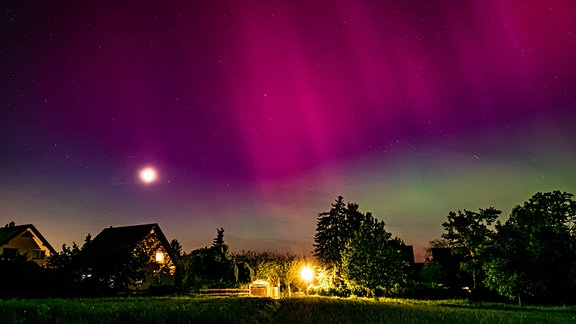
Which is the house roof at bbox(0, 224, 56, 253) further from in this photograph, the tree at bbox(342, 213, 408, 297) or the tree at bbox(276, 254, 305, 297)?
the tree at bbox(342, 213, 408, 297)

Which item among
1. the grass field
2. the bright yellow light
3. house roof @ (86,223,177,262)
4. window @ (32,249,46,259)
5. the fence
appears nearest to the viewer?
the grass field

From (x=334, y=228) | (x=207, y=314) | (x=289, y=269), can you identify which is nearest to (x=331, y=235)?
(x=334, y=228)

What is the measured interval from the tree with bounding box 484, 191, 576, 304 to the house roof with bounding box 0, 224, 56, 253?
59565mm

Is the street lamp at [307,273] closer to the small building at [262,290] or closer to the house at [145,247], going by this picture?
the small building at [262,290]

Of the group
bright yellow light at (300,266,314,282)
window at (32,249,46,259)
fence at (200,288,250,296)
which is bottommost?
fence at (200,288,250,296)

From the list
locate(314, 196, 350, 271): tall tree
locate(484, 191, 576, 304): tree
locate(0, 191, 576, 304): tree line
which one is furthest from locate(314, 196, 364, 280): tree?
locate(484, 191, 576, 304): tree

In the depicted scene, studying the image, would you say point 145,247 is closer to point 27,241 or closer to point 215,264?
point 215,264

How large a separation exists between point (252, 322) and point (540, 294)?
1234 inches

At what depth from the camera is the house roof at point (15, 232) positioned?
2115 inches

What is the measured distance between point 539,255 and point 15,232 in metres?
63.7

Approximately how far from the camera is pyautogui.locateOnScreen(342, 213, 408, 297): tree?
125 feet

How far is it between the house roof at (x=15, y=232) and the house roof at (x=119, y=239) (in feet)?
28.6

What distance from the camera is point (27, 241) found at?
187 ft

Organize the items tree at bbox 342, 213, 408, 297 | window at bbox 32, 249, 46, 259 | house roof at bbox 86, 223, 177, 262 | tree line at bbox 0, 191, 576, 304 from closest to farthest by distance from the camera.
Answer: tree line at bbox 0, 191, 576, 304 < tree at bbox 342, 213, 408, 297 < house roof at bbox 86, 223, 177, 262 < window at bbox 32, 249, 46, 259
